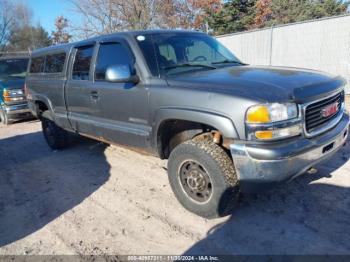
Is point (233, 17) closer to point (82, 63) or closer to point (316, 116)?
point (82, 63)

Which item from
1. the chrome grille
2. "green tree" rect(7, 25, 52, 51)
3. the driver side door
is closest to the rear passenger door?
the driver side door

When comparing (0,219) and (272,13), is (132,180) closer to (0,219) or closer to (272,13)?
(0,219)

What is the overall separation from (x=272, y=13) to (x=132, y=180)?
2550 cm

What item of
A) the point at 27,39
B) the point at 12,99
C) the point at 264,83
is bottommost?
the point at 12,99

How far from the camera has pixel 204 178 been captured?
10.3 ft

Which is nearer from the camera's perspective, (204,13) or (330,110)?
(330,110)

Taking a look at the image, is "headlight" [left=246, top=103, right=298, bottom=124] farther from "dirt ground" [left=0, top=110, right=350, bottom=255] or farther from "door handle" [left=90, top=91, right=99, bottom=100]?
"door handle" [left=90, top=91, right=99, bottom=100]

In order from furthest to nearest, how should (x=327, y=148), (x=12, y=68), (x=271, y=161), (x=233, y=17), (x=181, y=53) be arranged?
(x=233, y=17)
(x=12, y=68)
(x=181, y=53)
(x=327, y=148)
(x=271, y=161)

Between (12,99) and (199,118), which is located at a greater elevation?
(199,118)

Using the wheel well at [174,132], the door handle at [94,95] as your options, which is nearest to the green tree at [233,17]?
the door handle at [94,95]

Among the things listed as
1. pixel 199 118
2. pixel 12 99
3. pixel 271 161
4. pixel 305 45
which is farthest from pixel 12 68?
pixel 271 161

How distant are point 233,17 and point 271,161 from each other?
24.8 meters

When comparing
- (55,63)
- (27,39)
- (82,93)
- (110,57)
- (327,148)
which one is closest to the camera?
(327,148)

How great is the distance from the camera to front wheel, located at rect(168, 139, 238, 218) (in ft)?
9.62
